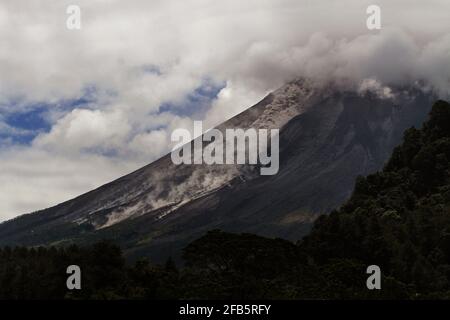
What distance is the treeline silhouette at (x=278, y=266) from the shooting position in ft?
239

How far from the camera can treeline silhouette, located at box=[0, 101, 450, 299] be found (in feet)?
239

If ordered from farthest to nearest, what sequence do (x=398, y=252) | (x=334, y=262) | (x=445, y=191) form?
1. (x=445, y=191)
2. (x=398, y=252)
3. (x=334, y=262)

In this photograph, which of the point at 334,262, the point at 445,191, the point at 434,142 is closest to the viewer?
the point at 334,262

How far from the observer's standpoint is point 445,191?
113 m

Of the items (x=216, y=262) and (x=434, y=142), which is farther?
(x=434, y=142)

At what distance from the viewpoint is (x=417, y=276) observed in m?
86.9

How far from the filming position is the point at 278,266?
258ft

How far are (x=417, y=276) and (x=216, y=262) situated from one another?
23.0 meters
